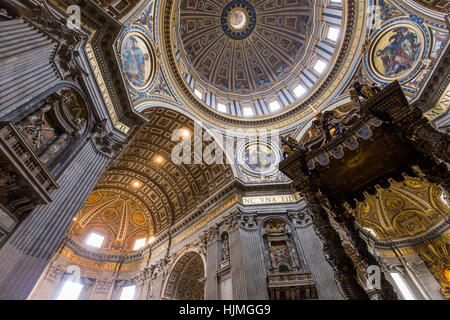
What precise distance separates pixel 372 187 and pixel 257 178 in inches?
265

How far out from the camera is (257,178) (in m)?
13.7

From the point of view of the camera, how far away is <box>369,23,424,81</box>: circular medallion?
10.4 m

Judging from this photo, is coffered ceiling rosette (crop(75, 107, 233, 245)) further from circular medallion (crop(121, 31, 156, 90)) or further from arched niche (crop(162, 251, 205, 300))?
arched niche (crop(162, 251, 205, 300))

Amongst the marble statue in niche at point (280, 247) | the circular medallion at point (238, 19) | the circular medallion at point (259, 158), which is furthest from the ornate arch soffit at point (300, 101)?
the circular medallion at point (238, 19)

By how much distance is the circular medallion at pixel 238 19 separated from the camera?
819 inches

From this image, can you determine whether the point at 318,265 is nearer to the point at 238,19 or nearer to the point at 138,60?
the point at 138,60

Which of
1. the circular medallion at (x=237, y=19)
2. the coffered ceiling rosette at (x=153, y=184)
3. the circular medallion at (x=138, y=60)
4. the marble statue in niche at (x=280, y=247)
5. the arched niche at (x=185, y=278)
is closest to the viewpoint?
the marble statue in niche at (x=280, y=247)

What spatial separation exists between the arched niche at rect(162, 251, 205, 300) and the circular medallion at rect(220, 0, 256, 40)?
2090cm

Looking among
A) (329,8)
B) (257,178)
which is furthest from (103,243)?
(329,8)

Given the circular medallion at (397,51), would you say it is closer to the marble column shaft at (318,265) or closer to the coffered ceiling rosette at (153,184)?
the marble column shaft at (318,265)

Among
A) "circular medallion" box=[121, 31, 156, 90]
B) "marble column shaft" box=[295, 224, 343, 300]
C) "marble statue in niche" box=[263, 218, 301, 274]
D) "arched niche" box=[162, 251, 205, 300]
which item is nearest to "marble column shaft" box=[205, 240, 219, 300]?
"arched niche" box=[162, 251, 205, 300]

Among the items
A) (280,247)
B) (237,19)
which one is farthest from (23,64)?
(237,19)

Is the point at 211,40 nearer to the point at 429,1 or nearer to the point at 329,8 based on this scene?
the point at 329,8

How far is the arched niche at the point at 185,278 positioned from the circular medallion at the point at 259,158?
21.0 ft
